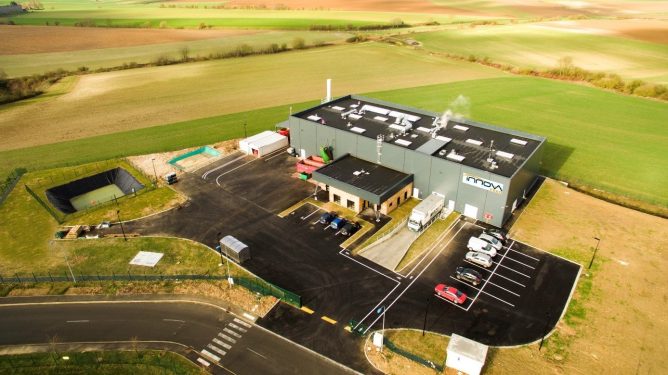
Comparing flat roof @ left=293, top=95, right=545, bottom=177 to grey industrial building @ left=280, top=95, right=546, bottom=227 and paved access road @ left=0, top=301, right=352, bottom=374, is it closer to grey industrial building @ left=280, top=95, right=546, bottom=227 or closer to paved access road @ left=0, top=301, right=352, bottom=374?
grey industrial building @ left=280, top=95, right=546, bottom=227

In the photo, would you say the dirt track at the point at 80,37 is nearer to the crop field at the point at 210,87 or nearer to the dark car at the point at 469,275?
the crop field at the point at 210,87

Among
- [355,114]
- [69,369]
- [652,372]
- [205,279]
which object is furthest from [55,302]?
[652,372]

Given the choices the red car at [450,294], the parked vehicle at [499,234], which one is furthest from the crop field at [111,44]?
the red car at [450,294]

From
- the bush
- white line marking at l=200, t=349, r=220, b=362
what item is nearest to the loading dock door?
white line marking at l=200, t=349, r=220, b=362

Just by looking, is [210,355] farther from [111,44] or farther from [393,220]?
[111,44]

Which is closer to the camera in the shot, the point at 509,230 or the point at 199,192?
the point at 509,230

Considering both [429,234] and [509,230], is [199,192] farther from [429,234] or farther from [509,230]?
[509,230]

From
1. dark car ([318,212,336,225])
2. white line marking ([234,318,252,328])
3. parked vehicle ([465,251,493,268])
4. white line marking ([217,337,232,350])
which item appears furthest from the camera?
dark car ([318,212,336,225])
